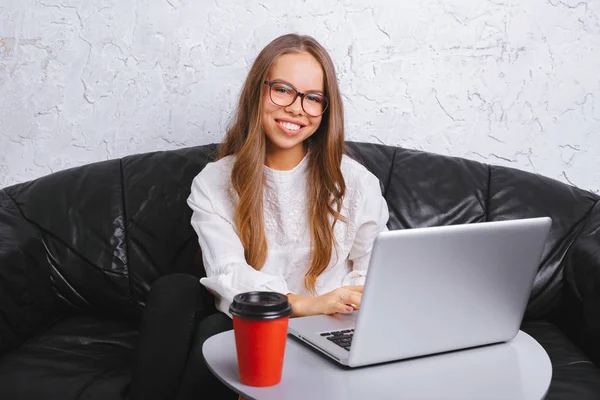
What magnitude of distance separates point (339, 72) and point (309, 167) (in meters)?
0.62

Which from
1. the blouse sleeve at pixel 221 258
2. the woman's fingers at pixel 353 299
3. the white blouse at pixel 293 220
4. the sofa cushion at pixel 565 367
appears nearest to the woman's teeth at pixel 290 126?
the white blouse at pixel 293 220

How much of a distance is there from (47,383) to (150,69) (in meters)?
1.12

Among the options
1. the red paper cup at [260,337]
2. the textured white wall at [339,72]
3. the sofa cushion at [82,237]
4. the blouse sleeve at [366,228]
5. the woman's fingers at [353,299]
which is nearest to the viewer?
the red paper cup at [260,337]

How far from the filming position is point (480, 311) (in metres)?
1.20

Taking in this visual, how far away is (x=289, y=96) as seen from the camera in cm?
184

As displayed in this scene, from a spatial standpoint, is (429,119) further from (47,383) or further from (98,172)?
(47,383)

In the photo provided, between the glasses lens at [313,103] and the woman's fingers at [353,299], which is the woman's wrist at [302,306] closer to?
the woman's fingers at [353,299]

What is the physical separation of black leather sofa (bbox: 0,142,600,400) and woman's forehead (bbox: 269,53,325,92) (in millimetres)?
475

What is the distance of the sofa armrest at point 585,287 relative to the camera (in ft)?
6.30

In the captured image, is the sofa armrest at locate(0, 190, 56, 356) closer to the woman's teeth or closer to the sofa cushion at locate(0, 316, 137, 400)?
the sofa cushion at locate(0, 316, 137, 400)

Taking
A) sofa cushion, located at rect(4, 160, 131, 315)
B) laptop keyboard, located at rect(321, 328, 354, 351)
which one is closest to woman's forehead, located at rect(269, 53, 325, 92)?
sofa cushion, located at rect(4, 160, 131, 315)

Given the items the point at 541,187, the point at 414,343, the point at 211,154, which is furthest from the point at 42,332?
the point at 541,187

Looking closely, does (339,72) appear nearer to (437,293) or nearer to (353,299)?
(353,299)

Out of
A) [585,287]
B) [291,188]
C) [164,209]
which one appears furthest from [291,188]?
[585,287]
